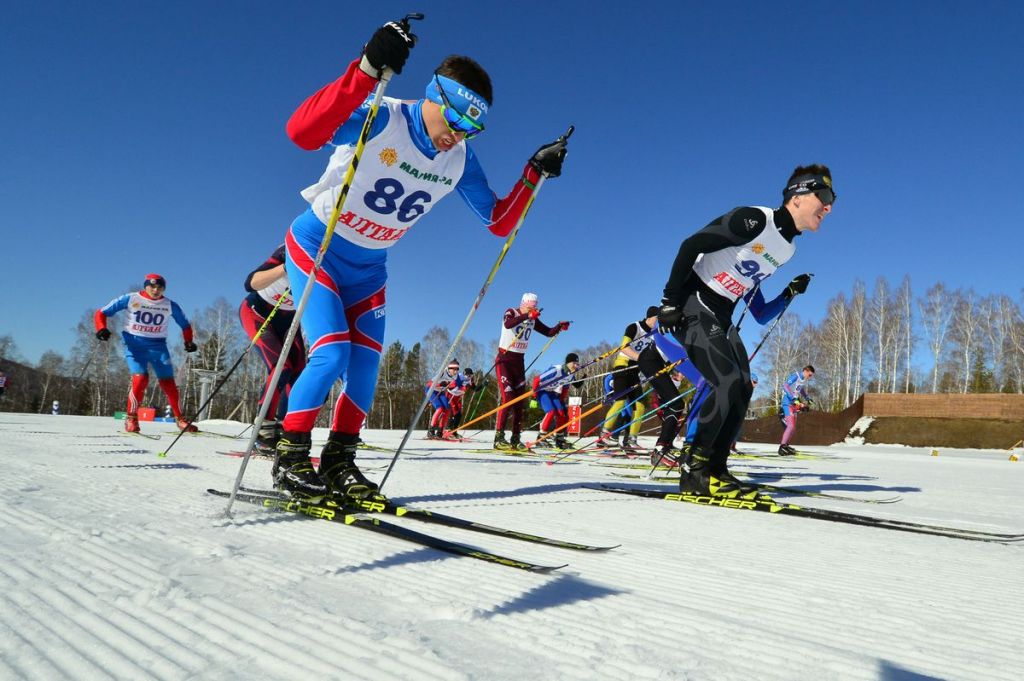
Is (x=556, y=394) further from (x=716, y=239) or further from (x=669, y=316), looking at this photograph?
(x=716, y=239)

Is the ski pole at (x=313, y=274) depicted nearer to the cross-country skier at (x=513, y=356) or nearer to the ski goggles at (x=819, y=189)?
the ski goggles at (x=819, y=189)

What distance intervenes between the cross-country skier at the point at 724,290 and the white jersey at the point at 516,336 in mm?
4636

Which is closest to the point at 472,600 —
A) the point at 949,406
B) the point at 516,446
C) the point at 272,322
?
the point at 272,322

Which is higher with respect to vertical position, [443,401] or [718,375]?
[718,375]

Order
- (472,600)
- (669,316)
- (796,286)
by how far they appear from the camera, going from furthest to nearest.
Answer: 1. (796,286)
2. (669,316)
3. (472,600)


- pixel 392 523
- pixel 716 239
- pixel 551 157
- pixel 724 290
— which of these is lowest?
pixel 392 523

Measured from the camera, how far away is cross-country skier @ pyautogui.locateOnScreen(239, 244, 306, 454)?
4.33 meters

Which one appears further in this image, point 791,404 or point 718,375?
point 791,404

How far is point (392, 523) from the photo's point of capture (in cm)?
191

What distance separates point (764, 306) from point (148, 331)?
23.7ft

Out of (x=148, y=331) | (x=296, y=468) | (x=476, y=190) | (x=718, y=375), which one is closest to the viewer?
(x=296, y=468)

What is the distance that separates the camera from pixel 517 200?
3066 mm

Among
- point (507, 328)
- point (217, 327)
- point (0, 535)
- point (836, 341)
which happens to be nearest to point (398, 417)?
point (217, 327)

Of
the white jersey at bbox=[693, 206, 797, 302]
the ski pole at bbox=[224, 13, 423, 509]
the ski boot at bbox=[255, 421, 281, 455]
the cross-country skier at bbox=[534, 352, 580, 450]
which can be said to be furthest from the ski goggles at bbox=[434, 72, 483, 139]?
the cross-country skier at bbox=[534, 352, 580, 450]
